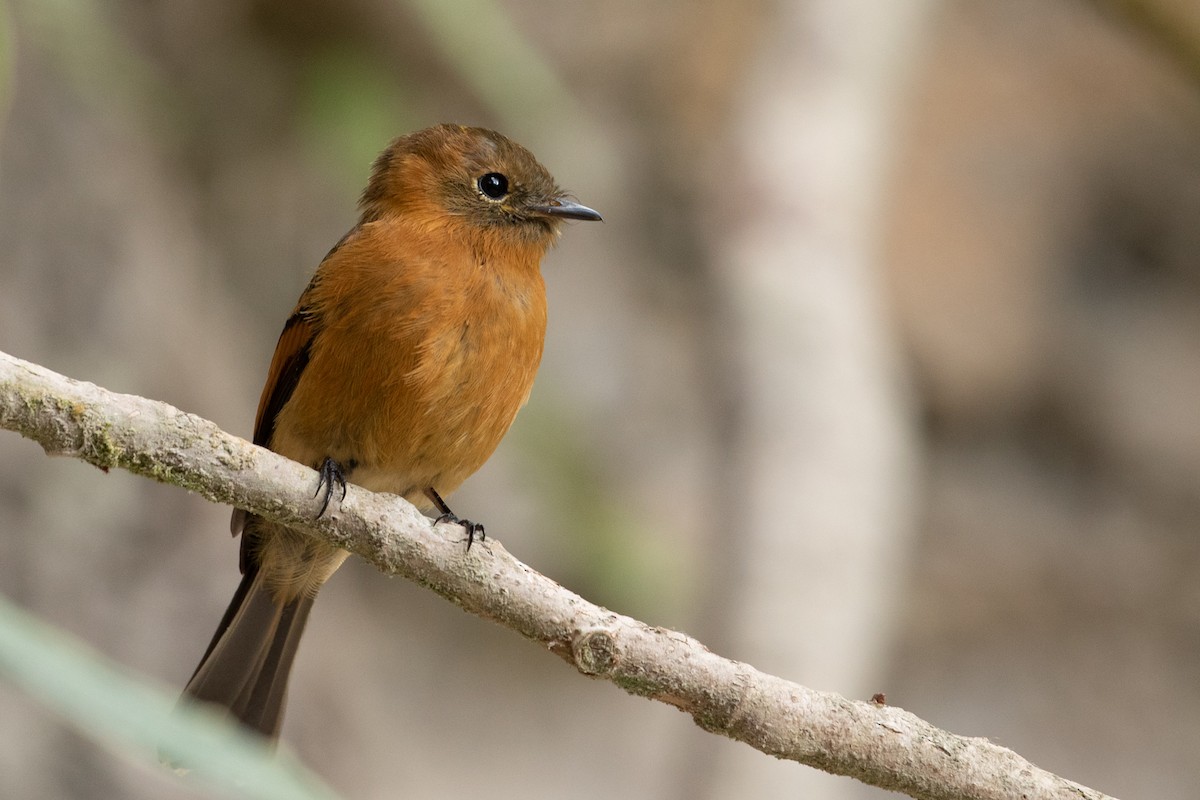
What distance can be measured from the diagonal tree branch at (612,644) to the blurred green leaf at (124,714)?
110 centimetres

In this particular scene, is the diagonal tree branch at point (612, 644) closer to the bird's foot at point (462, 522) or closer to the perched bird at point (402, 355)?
the bird's foot at point (462, 522)

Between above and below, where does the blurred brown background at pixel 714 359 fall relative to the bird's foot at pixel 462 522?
above

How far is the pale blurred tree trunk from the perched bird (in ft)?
6.05

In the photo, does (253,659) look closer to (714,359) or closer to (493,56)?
(493,56)

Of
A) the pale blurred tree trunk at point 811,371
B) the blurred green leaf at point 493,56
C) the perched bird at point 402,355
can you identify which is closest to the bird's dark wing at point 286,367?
the perched bird at point 402,355

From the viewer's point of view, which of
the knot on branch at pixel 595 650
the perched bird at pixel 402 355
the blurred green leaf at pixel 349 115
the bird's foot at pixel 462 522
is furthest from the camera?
the blurred green leaf at pixel 349 115

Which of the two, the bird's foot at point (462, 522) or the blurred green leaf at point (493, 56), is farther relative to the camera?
the blurred green leaf at point (493, 56)

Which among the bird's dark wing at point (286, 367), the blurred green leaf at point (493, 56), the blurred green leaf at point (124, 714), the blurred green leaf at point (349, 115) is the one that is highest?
the blurred green leaf at point (349, 115)

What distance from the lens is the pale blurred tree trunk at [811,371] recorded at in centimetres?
499

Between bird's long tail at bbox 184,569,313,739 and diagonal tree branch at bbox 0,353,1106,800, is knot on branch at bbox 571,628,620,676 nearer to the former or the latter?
diagonal tree branch at bbox 0,353,1106,800

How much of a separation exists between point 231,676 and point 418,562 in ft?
4.71

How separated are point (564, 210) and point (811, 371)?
202 centimetres

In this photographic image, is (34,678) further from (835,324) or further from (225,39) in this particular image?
(225,39)

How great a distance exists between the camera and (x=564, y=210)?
3566mm
